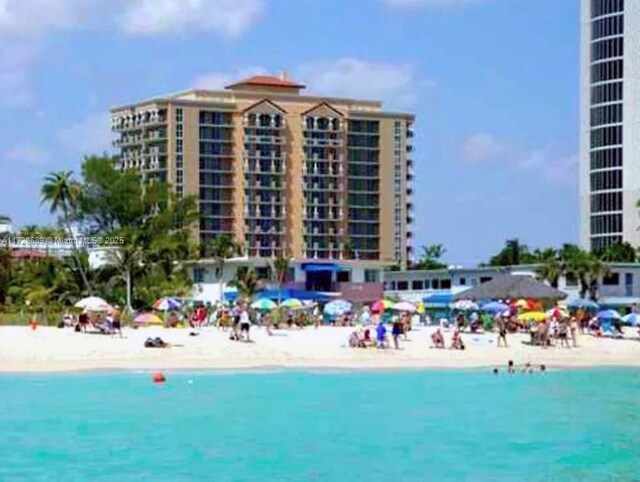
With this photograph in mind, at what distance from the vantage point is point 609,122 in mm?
136625

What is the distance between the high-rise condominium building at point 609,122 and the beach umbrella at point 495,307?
2554 inches

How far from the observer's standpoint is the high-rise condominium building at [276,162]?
5719 inches

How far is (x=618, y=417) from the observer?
36.5 meters

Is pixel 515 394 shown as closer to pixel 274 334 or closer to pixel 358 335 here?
pixel 358 335

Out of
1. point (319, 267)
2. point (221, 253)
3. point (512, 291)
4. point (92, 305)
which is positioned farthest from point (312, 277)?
point (92, 305)

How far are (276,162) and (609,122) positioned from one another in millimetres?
33795

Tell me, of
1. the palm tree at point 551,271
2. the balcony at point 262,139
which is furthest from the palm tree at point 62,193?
the balcony at point 262,139

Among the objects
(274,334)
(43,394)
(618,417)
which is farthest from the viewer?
(274,334)

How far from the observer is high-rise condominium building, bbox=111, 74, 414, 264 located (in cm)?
14525

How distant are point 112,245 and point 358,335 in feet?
107

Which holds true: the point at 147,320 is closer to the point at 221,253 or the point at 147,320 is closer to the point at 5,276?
the point at 5,276

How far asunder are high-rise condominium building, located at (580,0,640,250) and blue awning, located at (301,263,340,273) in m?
38.8

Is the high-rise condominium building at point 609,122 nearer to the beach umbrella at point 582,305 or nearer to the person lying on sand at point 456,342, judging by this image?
the beach umbrella at point 582,305

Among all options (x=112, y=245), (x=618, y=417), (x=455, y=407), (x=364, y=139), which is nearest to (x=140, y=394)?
(x=455, y=407)
